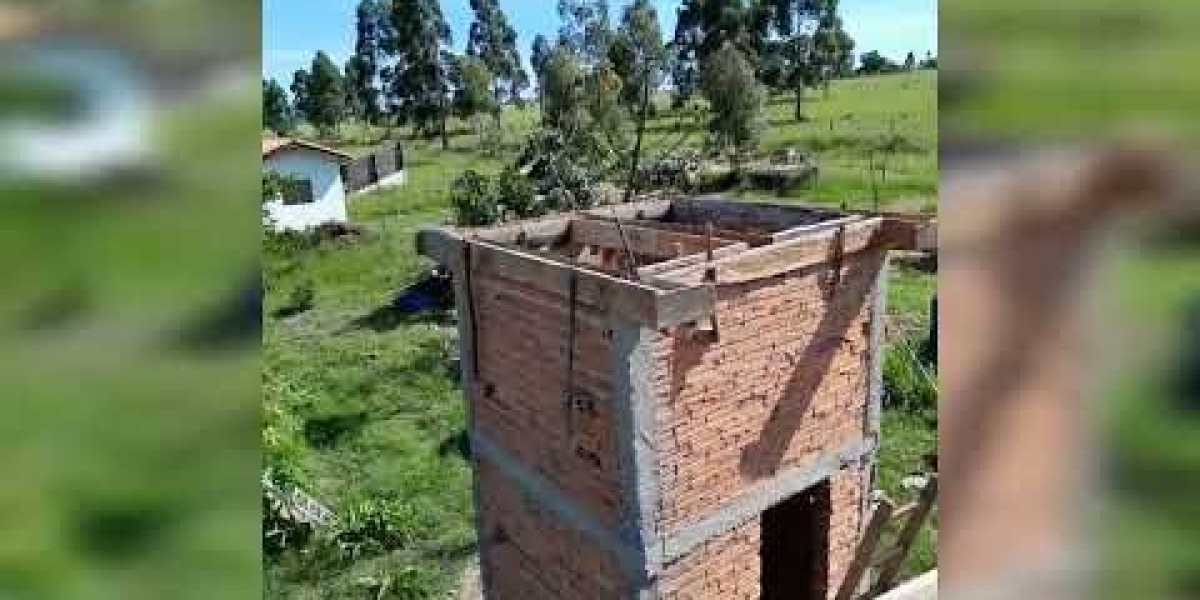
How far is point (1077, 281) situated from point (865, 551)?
4.82m

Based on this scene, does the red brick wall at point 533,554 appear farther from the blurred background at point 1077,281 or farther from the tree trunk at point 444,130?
the tree trunk at point 444,130

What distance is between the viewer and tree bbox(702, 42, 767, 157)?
24.0m

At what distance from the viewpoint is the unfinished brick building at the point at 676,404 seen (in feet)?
13.6

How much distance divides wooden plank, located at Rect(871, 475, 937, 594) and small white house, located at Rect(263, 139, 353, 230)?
62.1 ft

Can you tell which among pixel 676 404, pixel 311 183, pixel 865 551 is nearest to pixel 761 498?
pixel 865 551

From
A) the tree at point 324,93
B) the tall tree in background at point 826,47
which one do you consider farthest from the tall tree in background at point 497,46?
the tall tree in background at point 826,47

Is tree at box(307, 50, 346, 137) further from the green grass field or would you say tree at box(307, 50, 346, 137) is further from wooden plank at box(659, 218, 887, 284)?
wooden plank at box(659, 218, 887, 284)

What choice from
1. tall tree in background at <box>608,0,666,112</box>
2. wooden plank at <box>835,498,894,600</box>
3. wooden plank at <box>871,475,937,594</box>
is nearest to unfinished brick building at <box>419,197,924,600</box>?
wooden plank at <box>835,498,894,600</box>

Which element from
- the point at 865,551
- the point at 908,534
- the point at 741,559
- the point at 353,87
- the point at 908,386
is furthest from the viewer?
the point at 353,87

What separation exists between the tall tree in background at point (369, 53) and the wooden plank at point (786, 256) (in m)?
37.7

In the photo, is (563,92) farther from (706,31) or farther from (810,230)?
(810,230)

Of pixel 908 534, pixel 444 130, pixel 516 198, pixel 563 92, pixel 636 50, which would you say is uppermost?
pixel 636 50

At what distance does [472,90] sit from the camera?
118 feet

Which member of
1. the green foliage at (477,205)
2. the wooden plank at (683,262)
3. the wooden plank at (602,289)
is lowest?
the wooden plank at (602,289)
